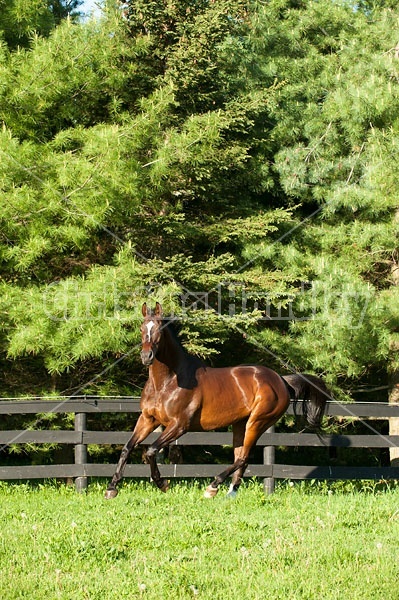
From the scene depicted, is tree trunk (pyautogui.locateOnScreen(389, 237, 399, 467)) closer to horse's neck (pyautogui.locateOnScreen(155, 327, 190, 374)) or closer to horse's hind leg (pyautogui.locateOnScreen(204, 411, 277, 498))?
horse's hind leg (pyautogui.locateOnScreen(204, 411, 277, 498))

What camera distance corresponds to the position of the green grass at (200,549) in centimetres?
473

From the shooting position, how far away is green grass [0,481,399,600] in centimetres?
473

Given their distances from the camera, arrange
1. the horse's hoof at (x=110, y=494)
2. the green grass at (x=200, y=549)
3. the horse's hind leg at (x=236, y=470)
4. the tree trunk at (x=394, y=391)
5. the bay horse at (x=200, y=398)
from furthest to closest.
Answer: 1. the tree trunk at (x=394, y=391)
2. the horse's hind leg at (x=236, y=470)
3. the bay horse at (x=200, y=398)
4. the horse's hoof at (x=110, y=494)
5. the green grass at (x=200, y=549)

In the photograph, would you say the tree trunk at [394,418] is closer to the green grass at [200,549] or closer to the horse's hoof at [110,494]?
the green grass at [200,549]

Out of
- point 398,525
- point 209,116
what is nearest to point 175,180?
point 209,116

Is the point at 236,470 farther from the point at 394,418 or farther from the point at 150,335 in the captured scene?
the point at 394,418

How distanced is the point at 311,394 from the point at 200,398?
1771 mm

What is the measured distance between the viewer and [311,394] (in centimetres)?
977

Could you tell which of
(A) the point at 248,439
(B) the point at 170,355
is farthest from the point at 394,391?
(B) the point at 170,355

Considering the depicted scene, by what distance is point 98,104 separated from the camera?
14258 millimetres

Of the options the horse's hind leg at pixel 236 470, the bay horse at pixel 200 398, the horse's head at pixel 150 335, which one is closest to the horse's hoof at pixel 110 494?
the bay horse at pixel 200 398

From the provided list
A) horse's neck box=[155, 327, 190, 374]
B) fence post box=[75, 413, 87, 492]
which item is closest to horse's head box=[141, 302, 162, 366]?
horse's neck box=[155, 327, 190, 374]

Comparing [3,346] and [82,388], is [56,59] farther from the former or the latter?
[82,388]

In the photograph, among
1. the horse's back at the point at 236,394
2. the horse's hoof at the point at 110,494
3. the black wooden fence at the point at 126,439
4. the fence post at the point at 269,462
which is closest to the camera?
the horse's hoof at the point at 110,494
